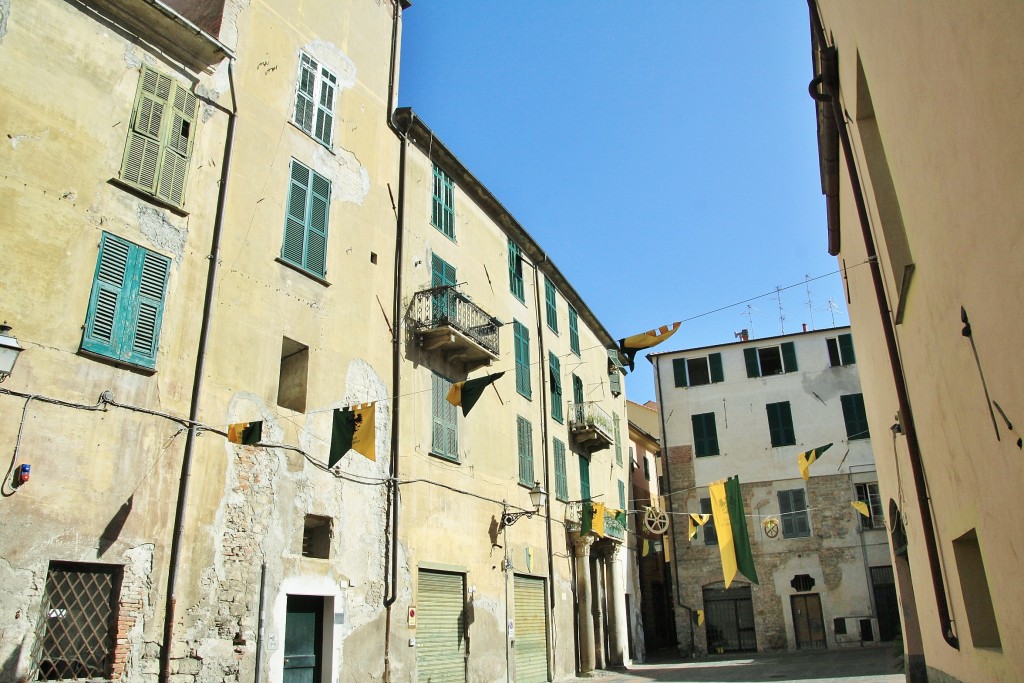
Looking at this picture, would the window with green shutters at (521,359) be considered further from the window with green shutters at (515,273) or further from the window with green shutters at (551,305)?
the window with green shutters at (551,305)

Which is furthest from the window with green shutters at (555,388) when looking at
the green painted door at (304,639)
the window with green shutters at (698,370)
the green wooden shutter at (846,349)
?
the green wooden shutter at (846,349)

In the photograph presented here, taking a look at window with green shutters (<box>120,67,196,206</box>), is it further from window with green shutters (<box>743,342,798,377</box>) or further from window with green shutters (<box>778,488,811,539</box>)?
window with green shutters (<box>778,488,811,539</box>)

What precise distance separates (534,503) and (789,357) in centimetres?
1761

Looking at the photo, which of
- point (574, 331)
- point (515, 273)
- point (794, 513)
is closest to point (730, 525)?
point (574, 331)

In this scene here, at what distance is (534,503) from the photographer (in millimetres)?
20531

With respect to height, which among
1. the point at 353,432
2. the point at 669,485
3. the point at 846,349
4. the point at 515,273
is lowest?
the point at 353,432

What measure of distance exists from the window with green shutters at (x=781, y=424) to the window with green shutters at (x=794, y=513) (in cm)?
209

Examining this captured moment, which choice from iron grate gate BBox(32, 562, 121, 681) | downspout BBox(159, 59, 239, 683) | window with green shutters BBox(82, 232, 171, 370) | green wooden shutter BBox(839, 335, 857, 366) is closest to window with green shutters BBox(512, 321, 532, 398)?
downspout BBox(159, 59, 239, 683)

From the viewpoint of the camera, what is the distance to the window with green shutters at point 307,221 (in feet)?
44.8

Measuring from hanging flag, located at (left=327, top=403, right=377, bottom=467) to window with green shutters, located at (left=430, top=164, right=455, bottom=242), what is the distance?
716 centimetres

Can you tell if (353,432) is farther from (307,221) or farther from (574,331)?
(574,331)

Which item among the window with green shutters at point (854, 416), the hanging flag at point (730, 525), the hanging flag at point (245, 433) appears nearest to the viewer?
the hanging flag at point (245, 433)

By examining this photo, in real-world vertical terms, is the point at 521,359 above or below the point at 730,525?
above

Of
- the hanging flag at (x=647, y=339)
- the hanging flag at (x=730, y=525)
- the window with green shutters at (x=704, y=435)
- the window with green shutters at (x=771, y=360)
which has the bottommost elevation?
the hanging flag at (x=730, y=525)
